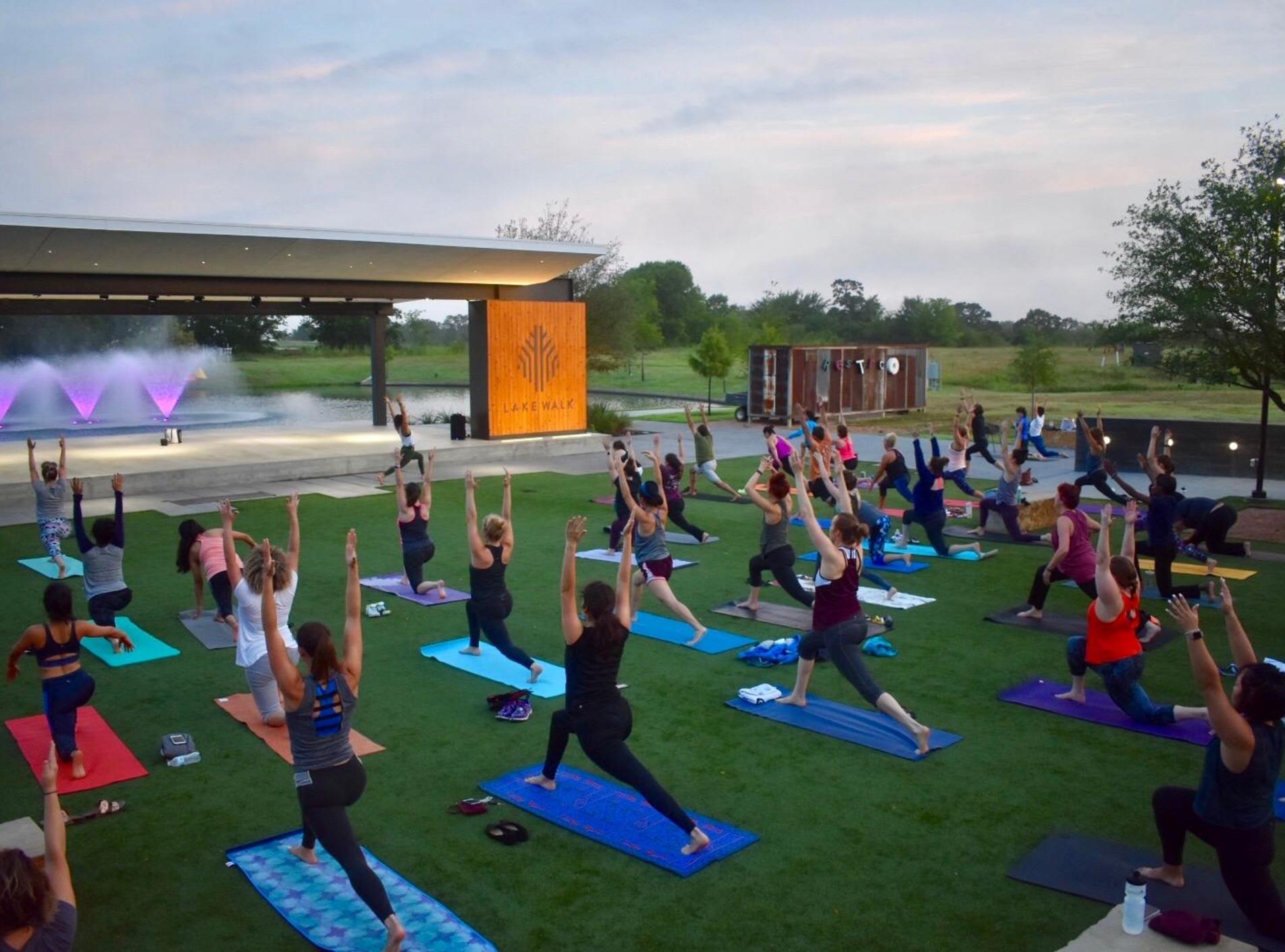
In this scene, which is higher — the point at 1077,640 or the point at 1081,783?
the point at 1077,640

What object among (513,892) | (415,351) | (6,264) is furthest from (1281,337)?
(415,351)

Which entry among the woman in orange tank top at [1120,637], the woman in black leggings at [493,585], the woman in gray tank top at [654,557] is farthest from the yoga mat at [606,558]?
the woman in orange tank top at [1120,637]

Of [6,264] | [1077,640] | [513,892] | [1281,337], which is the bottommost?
[513,892]

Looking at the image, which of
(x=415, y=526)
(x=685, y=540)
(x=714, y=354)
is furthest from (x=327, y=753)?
(x=714, y=354)

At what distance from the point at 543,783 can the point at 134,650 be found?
16.7 feet

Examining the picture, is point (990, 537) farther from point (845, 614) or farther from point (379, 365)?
point (379, 365)

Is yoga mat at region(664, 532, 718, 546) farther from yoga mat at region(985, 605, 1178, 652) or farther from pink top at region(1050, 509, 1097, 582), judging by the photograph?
pink top at region(1050, 509, 1097, 582)

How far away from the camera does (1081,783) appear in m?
6.91

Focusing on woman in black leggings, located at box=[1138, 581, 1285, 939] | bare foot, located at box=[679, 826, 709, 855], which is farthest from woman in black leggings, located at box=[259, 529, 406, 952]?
woman in black leggings, located at box=[1138, 581, 1285, 939]

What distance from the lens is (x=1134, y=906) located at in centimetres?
493

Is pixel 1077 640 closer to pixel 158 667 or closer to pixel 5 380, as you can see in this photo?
pixel 158 667

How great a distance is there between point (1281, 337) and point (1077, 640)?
9363mm

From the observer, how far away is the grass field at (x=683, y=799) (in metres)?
5.31

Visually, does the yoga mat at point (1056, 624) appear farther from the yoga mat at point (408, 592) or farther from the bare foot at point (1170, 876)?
the yoga mat at point (408, 592)
